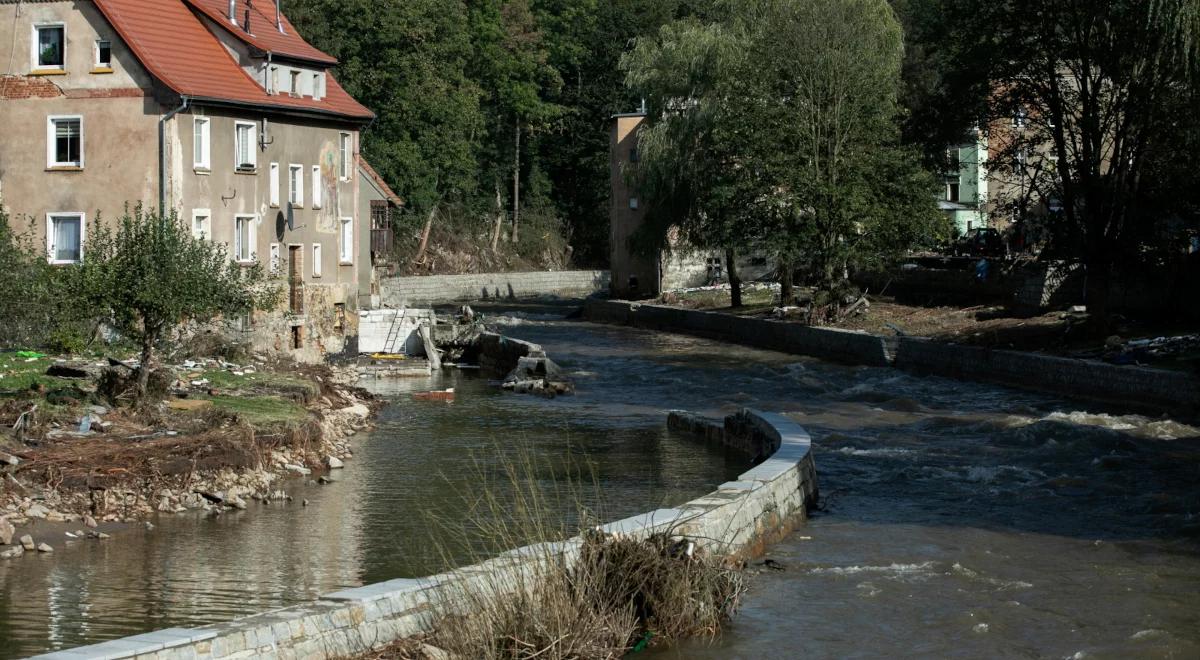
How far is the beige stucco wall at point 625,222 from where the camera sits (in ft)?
224

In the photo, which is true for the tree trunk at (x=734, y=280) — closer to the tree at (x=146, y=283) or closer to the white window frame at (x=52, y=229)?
the white window frame at (x=52, y=229)

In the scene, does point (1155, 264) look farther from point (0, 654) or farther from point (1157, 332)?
point (0, 654)

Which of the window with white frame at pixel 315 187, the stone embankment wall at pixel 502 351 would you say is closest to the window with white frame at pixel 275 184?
the window with white frame at pixel 315 187

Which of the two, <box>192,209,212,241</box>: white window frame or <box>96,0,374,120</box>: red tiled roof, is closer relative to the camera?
<box>96,0,374,120</box>: red tiled roof

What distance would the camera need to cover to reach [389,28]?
70375 millimetres

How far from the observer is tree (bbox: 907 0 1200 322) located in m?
33.7

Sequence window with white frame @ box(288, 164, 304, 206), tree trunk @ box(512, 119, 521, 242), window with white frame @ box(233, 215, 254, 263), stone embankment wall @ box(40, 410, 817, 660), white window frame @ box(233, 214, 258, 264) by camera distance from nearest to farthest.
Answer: stone embankment wall @ box(40, 410, 817, 660)
white window frame @ box(233, 214, 258, 264)
window with white frame @ box(233, 215, 254, 263)
window with white frame @ box(288, 164, 304, 206)
tree trunk @ box(512, 119, 521, 242)

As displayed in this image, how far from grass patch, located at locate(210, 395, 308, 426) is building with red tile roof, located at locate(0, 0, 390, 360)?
10.8 metres

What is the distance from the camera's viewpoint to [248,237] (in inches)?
1521

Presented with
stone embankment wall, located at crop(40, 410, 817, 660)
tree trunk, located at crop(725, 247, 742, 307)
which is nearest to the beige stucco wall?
tree trunk, located at crop(725, 247, 742, 307)

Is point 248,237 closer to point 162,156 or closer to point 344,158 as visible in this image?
point 162,156

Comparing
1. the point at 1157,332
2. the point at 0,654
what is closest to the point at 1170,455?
the point at 1157,332

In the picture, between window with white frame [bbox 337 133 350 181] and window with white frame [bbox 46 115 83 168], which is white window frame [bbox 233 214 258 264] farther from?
window with white frame [bbox 337 133 350 181]

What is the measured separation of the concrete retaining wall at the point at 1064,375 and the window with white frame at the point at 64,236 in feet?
75.4
